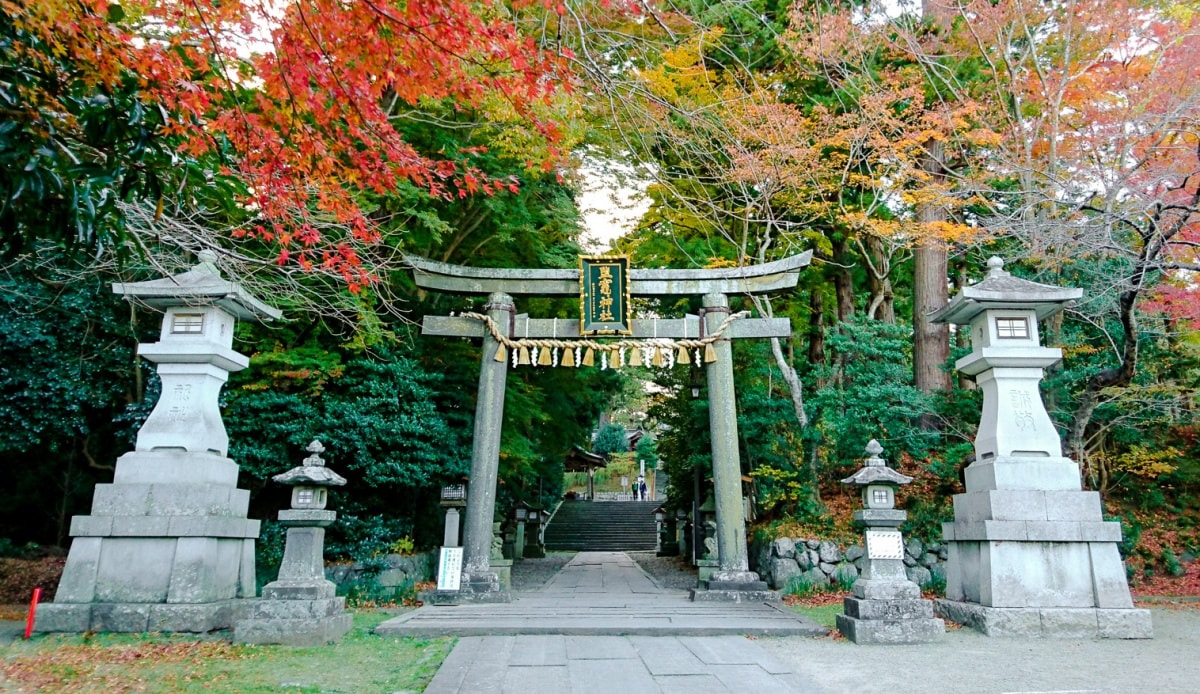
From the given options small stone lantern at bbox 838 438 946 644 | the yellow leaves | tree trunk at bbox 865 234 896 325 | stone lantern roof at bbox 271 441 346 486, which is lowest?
small stone lantern at bbox 838 438 946 644

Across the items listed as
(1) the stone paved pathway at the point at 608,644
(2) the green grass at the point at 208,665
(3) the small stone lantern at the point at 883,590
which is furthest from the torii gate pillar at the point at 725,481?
(2) the green grass at the point at 208,665

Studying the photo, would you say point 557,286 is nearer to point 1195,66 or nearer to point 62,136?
point 62,136

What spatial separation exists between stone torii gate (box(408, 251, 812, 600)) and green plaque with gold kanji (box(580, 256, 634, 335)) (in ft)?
0.59

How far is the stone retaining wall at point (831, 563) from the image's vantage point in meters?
10.8

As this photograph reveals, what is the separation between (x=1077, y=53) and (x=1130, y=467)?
6.70m

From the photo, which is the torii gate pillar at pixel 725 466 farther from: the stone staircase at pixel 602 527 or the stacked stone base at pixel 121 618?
the stone staircase at pixel 602 527

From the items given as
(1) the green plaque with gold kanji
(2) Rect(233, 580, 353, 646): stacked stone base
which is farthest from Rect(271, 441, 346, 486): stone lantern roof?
(1) the green plaque with gold kanji

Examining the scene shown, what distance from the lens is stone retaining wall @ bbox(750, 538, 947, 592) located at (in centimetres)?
1076

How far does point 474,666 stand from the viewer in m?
5.55

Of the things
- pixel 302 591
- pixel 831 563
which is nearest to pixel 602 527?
pixel 831 563

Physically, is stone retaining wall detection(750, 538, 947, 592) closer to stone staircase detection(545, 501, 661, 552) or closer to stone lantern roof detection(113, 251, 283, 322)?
stone lantern roof detection(113, 251, 283, 322)

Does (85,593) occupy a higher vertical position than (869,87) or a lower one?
lower

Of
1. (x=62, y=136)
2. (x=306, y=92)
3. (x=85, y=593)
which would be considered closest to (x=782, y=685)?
(x=306, y=92)

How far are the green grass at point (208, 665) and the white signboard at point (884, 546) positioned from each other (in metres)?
4.21
